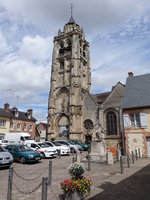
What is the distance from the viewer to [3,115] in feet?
96.0

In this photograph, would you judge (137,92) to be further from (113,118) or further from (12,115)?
(12,115)

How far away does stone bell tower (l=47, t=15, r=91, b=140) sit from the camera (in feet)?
95.2

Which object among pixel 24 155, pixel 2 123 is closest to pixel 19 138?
pixel 2 123

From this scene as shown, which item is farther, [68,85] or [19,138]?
[68,85]

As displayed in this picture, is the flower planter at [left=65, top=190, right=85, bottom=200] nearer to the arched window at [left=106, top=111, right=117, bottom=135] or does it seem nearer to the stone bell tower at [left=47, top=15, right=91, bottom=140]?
the arched window at [left=106, top=111, right=117, bottom=135]

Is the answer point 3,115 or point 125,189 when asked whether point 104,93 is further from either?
point 125,189

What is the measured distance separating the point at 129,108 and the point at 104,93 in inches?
614

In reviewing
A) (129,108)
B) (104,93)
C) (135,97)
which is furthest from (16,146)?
(104,93)

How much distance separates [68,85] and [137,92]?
52.9 feet

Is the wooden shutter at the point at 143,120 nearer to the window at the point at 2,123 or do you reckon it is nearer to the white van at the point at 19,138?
the white van at the point at 19,138

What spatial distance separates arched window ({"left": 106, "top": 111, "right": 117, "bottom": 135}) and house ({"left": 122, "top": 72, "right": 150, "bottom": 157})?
5.74 meters

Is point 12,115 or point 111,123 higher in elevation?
point 12,115

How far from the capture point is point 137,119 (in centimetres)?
1695

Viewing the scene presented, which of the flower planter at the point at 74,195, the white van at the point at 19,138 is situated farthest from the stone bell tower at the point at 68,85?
the flower planter at the point at 74,195
